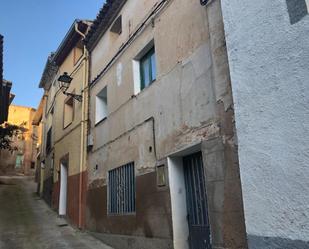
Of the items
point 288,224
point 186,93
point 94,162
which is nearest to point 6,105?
point 94,162

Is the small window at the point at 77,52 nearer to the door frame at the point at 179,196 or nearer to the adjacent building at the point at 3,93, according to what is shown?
the adjacent building at the point at 3,93

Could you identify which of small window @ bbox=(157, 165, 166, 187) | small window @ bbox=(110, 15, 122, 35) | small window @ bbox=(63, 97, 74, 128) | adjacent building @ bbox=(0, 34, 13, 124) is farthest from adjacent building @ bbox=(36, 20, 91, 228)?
small window @ bbox=(157, 165, 166, 187)

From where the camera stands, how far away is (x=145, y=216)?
6.68m

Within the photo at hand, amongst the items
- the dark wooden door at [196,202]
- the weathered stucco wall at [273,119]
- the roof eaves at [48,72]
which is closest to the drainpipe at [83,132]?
the roof eaves at [48,72]

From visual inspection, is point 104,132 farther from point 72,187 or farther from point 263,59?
point 263,59

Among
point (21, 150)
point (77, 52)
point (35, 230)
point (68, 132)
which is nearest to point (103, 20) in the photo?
point (77, 52)

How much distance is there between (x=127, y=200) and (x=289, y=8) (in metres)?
5.58

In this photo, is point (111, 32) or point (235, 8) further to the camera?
point (111, 32)

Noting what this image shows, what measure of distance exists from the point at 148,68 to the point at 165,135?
2.12 metres

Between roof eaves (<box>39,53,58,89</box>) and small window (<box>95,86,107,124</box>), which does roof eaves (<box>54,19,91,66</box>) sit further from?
small window (<box>95,86,107,124</box>)

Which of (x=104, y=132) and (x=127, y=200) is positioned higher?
(x=104, y=132)

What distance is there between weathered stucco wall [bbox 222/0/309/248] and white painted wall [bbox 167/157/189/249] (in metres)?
2.37

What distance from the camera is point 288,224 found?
308 cm

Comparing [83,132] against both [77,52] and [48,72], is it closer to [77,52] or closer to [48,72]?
[77,52]
